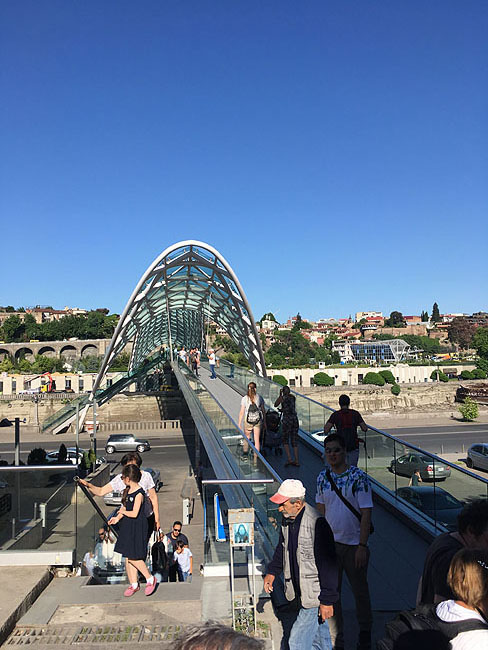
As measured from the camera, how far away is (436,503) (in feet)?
20.7

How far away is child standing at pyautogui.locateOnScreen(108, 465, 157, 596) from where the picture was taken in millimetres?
5410

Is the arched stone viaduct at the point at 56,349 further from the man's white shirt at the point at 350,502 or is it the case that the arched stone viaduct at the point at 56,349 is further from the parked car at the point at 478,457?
the man's white shirt at the point at 350,502

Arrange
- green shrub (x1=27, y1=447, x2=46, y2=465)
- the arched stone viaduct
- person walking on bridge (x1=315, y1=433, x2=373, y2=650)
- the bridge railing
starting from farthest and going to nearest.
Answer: the arched stone viaduct → green shrub (x1=27, y1=447, x2=46, y2=465) → the bridge railing → person walking on bridge (x1=315, y1=433, x2=373, y2=650)

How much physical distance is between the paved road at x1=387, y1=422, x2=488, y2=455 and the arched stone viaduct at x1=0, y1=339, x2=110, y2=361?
274 feet

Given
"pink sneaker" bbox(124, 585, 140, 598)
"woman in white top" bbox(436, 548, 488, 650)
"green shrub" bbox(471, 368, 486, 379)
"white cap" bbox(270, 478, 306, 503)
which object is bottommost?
"green shrub" bbox(471, 368, 486, 379)

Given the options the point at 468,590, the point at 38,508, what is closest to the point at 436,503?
the point at 468,590

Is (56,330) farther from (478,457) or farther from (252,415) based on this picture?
(252,415)

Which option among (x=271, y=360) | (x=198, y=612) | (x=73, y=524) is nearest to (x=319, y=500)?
(x=198, y=612)

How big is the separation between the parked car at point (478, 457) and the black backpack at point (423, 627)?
78.5 ft

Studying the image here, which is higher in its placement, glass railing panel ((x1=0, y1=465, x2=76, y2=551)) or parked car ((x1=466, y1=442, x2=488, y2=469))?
glass railing panel ((x1=0, y1=465, x2=76, y2=551))

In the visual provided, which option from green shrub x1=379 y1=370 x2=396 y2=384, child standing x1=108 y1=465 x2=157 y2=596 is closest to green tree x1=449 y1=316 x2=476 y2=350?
green shrub x1=379 y1=370 x2=396 y2=384

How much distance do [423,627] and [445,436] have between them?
1419 inches

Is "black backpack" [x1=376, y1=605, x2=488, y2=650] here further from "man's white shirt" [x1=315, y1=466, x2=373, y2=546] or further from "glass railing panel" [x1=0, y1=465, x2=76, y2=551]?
"glass railing panel" [x1=0, y1=465, x2=76, y2=551]

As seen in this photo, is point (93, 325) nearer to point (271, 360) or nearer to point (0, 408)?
point (271, 360)
